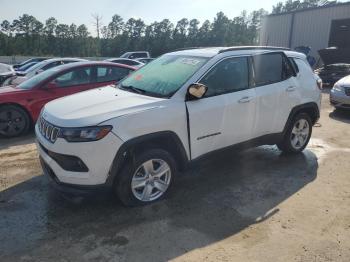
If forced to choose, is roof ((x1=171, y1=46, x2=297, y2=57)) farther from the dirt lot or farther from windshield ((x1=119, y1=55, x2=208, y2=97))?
the dirt lot

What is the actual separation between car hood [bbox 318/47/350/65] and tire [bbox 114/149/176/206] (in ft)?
49.9

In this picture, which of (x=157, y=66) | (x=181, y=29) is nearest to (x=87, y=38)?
(x=181, y=29)

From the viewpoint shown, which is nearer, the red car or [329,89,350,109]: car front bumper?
the red car

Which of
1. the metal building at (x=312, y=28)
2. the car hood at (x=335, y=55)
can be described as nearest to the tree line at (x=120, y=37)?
the metal building at (x=312, y=28)

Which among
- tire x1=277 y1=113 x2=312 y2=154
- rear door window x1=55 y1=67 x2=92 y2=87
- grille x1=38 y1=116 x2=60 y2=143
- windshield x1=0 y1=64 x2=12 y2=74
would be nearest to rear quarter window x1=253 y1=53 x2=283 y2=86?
tire x1=277 y1=113 x2=312 y2=154

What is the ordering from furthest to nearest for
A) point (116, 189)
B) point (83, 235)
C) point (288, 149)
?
point (288, 149)
point (116, 189)
point (83, 235)

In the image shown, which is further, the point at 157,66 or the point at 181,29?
the point at 181,29

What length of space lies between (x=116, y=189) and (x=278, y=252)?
68.4 inches

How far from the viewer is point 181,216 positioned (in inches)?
143

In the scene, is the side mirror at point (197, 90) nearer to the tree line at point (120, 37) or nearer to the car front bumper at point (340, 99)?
the car front bumper at point (340, 99)

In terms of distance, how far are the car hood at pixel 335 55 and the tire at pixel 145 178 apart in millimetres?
15202

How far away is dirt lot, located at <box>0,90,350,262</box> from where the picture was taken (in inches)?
121

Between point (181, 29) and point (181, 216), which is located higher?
point (181, 29)

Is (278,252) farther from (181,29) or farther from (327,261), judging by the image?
(181,29)
